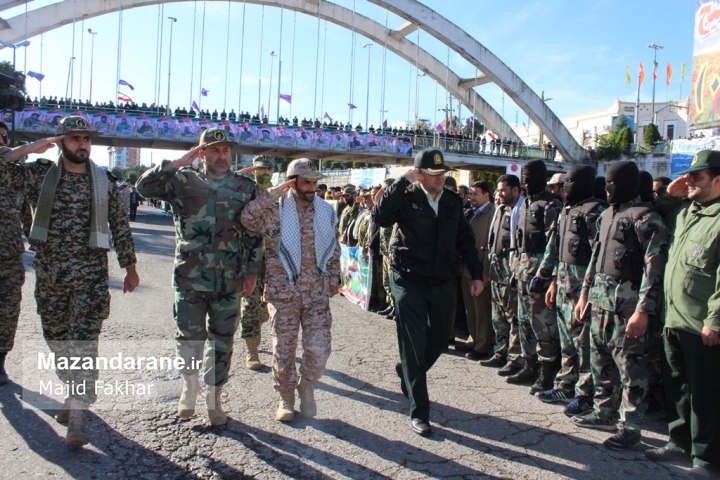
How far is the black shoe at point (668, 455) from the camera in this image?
10.9ft

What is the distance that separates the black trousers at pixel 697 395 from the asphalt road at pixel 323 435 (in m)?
0.22

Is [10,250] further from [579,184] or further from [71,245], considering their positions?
[579,184]

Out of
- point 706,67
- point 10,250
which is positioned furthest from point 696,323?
point 706,67

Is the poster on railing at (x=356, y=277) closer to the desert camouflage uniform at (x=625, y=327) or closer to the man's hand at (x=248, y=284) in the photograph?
the man's hand at (x=248, y=284)

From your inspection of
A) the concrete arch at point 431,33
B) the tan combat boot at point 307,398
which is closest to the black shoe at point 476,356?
the tan combat boot at point 307,398

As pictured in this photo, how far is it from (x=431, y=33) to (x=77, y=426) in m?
41.3

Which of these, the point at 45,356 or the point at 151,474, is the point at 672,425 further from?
the point at 45,356

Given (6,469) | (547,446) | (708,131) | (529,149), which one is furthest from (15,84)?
(529,149)

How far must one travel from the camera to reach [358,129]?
3481 cm

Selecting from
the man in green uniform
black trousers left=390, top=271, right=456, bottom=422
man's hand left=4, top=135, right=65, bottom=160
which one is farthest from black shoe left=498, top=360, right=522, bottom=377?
man's hand left=4, top=135, right=65, bottom=160

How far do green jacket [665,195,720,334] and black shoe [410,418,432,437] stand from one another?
1.71 meters

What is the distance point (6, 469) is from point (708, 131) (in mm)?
21455

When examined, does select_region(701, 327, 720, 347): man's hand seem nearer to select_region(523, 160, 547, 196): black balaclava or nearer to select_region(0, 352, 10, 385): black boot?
select_region(523, 160, 547, 196): black balaclava

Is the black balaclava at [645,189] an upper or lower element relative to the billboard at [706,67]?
lower
